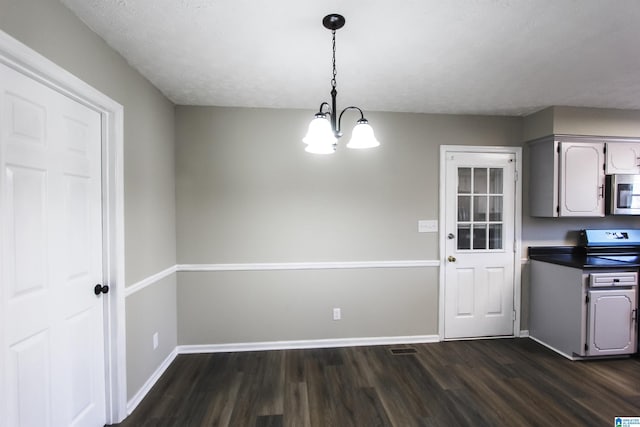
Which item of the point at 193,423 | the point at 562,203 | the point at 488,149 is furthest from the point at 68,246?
the point at 562,203

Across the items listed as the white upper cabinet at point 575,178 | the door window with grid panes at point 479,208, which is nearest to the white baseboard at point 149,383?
the door window with grid panes at point 479,208

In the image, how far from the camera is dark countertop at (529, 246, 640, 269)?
107 inches

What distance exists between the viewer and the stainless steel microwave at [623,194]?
2850mm

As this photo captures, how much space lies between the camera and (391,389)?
2.21 meters

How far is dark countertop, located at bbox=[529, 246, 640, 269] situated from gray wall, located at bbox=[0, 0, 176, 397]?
392cm

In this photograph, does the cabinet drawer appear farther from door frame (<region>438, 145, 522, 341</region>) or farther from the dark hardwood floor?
the dark hardwood floor

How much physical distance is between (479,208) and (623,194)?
1.41 metres

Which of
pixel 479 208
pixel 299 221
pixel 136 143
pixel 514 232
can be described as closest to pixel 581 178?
pixel 514 232

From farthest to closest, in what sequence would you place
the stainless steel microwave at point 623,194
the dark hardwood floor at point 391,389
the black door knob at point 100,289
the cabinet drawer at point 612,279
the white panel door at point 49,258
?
the stainless steel microwave at point 623,194, the cabinet drawer at point 612,279, the dark hardwood floor at point 391,389, the black door knob at point 100,289, the white panel door at point 49,258

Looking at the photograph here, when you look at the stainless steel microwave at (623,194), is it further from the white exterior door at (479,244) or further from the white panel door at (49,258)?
the white panel door at (49,258)

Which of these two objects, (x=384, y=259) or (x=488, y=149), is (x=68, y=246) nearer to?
(x=384, y=259)

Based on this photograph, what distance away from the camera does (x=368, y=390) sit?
219 centimetres

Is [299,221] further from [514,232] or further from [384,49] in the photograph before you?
[514,232]

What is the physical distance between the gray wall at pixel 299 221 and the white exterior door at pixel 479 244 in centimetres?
19
